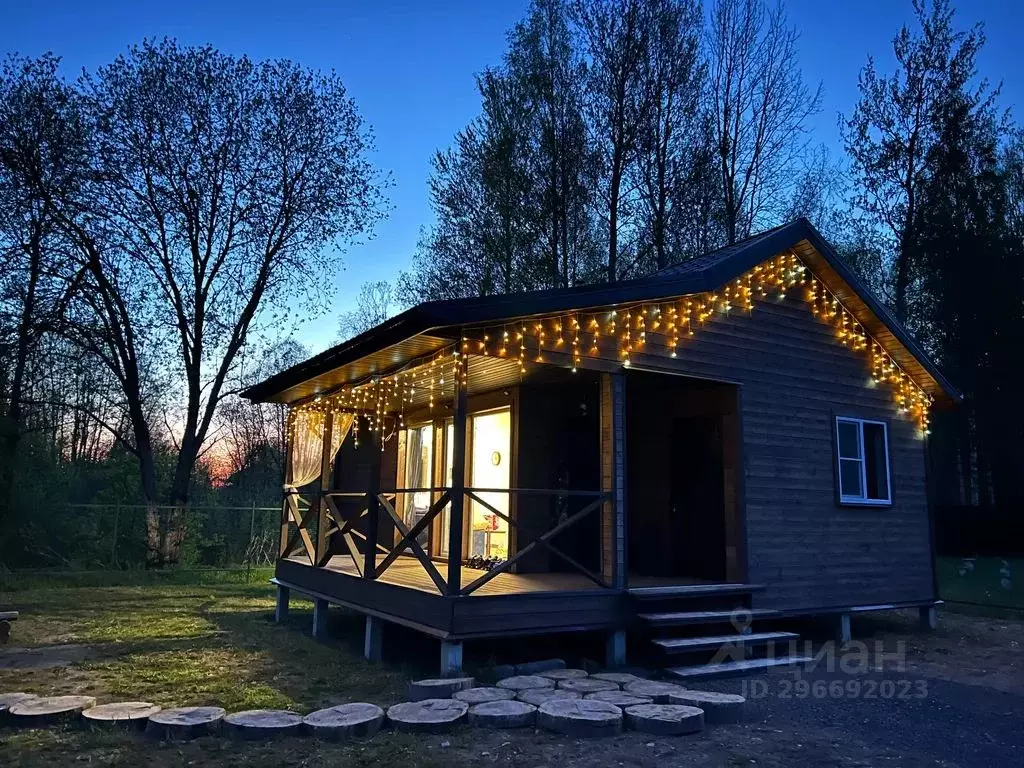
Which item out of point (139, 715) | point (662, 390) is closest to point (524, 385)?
point (662, 390)

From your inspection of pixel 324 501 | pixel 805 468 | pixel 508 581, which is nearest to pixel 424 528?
pixel 508 581

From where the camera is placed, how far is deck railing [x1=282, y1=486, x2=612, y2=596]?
20.1 ft

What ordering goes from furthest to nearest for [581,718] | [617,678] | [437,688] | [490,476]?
[490,476], [617,678], [437,688], [581,718]

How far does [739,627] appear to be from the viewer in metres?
7.13

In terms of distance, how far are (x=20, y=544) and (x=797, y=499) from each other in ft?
47.5

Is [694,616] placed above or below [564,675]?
above

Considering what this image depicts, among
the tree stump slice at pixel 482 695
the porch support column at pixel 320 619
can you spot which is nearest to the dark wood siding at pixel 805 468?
the tree stump slice at pixel 482 695

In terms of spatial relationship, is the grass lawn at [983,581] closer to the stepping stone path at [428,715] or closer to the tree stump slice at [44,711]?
the stepping stone path at [428,715]

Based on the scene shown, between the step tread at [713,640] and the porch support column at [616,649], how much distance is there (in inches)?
11.9

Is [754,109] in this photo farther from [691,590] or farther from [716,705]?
[716,705]

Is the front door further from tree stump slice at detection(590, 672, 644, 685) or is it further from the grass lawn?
the grass lawn

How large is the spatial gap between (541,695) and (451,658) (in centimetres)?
94

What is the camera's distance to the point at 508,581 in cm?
734

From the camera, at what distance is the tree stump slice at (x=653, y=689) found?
514cm
